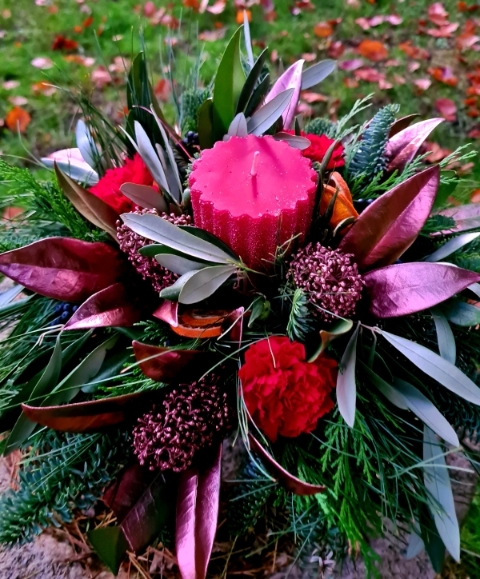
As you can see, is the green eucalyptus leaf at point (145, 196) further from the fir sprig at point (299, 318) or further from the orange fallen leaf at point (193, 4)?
the orange fallen leaf at point (193, 4)

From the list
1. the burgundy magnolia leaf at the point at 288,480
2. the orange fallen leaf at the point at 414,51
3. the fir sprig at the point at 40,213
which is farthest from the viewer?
the orange fallen leaf at the point at 414,51

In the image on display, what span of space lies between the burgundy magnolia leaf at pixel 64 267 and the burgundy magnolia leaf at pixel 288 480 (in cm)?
27

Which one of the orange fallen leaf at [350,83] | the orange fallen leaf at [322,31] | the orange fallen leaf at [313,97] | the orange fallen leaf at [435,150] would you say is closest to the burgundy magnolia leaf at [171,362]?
the orange fallen leaf at [435,150]

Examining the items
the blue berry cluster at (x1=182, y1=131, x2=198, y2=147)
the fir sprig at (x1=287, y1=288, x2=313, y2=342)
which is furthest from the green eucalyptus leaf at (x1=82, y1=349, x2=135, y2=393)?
the blue berry cluster at (x1=182, y1=131, x2=198, y2=147)

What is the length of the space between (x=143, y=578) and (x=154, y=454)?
0.27 m

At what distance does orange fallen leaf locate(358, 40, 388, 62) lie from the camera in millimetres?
1901

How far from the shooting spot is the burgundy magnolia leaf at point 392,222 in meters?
0.58

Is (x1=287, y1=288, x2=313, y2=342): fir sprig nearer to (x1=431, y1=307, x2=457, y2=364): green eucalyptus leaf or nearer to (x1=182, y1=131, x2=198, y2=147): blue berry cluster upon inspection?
(x1=431, y1=307, x2=457, y2=364): green eucalyptus leaf

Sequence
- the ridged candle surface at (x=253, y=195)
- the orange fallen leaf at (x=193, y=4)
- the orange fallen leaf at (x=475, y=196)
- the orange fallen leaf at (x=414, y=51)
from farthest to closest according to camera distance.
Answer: the orange fallen leaf at (x=193, y=4) < the orange fallen leaf at (x=414, y=51) < the orange fallen leaf at (x=475, y=196) < the ridged candle surface at (x=253, y=195)

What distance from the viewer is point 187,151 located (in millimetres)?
781

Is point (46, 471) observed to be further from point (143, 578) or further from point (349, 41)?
point (349, 41)

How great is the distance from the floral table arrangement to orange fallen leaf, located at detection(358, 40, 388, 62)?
4.44 feet

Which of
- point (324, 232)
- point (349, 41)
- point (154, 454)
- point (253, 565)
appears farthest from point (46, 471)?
point (349, 41)

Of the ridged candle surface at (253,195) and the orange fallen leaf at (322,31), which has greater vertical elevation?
the ridged candle surface at (253,195)
